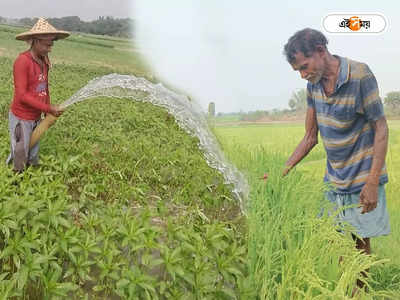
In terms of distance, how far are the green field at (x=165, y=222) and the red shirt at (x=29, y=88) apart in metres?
0.37

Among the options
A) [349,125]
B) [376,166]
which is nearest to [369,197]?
[376,166]

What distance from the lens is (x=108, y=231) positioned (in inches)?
91.6

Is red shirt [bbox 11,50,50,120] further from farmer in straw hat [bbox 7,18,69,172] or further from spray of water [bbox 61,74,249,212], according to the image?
spray of water [bbox 61,74,249,212]

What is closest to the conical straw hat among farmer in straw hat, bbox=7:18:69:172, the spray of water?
farmer in straw hat, bbox=7:18:69:172

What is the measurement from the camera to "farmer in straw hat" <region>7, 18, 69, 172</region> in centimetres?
316

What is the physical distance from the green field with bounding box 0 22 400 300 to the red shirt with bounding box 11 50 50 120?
374 millimetres

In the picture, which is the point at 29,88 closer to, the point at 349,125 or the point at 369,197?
the point at 349,125

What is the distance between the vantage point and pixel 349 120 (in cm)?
257

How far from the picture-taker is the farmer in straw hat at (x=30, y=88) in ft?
10.4

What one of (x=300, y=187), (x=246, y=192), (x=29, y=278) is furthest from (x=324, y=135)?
(x=29, y=278)

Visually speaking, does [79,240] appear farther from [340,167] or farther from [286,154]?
[286,154]

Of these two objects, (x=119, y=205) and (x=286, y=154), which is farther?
(x=286, y=154)

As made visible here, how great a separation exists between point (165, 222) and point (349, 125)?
109cm

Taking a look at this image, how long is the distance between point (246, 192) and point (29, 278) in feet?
5.16
